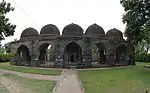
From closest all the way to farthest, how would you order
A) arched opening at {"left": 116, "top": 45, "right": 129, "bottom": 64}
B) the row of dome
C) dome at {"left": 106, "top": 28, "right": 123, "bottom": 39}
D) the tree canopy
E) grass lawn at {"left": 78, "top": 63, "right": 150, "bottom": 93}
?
1. grass lawn at {"left": 78, "top": 63, "right": 150, "bottom": 93}
2. the tree canopy
3. the row of dome
4. arched opening at {"left": 116, "top": 45, "right": 129, "bottom": 64}
5. dome at {"left": 106, "top": 28, "right": 123, "bottom": 39}

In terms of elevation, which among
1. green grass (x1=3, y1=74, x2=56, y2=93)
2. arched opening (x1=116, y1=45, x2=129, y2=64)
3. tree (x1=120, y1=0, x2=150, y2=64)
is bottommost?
green grass (x1=3, y1=74, x2=56, y2=93)

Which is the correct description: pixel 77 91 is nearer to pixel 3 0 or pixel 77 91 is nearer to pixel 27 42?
pixel 3 0

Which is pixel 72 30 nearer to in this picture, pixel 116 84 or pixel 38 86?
pixel 116 84

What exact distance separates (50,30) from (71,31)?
13.5ft

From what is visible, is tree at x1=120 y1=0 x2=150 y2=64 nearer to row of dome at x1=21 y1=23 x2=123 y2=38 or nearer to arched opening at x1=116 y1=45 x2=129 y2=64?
row of dome at x1=21 y1=23 x2=123 y2=38

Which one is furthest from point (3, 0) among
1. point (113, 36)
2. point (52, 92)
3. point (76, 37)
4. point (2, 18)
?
point (113, 36)

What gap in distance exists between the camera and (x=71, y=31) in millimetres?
41094

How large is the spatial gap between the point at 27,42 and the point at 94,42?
11786mm

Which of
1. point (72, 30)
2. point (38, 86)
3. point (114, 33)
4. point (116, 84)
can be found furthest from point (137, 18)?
point (114, 33)

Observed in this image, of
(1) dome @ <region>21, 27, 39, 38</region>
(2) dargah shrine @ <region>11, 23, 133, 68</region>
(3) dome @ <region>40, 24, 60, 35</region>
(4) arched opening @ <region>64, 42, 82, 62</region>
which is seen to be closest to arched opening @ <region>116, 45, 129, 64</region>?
(2) dargah shrine @ <region>11, 23, 133, 68</region>

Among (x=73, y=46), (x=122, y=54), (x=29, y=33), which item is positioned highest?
(x=29, y=33)

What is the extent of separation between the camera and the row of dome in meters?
41.2

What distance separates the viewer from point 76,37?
1501 inches

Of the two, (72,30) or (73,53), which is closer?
(72,30)
